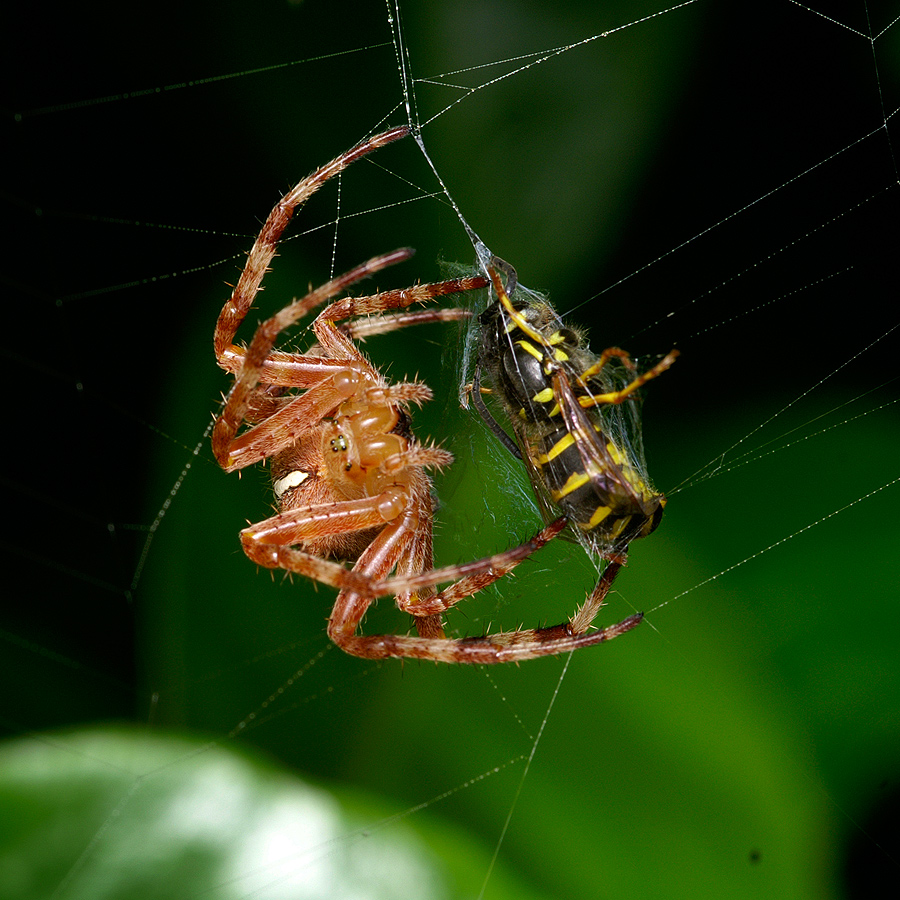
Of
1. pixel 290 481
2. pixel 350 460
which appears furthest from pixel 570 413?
pixel 290 481

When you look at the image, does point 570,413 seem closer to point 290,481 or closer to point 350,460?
point 350,460

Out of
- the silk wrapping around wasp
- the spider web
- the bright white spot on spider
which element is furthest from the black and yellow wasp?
the bright white spot on spider

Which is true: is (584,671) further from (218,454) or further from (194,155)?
(194,155)

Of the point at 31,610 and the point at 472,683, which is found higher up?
the point at 31,610

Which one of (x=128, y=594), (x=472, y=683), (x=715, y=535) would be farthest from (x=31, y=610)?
(x=715, y=535)

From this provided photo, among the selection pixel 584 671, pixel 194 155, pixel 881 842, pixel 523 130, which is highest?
pixel 194 155

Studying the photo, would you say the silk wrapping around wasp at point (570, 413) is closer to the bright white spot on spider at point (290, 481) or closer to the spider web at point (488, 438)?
the spider web at point (488, 438)

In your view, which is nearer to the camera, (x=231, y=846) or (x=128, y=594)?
(x=231, y=846)
